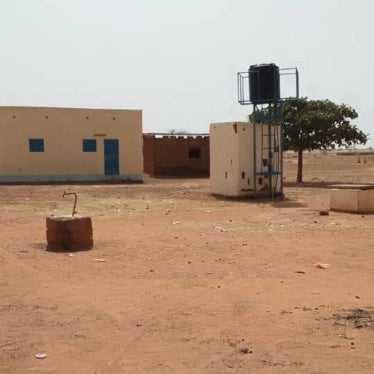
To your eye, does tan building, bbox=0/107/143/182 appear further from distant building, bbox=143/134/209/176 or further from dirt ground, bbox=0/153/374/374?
dirt ground, bbox=0/153/374/374

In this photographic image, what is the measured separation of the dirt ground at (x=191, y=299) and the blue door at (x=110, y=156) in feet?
64.2

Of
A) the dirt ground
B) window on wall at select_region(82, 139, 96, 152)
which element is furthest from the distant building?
the dirt ground

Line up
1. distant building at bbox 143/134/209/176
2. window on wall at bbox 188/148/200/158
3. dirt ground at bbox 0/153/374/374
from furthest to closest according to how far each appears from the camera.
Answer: window on wall at bbox 188/148/200/158, distant building at bbox 143/134/209/176, dirt ground at bbox 0/153/374/374

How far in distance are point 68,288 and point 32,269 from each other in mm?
1469

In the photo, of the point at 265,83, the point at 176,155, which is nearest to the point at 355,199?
the point at 265,83

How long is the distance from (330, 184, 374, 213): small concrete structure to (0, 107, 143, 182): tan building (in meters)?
18.7

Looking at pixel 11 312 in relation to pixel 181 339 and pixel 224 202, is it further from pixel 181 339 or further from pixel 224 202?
pixel 224 202

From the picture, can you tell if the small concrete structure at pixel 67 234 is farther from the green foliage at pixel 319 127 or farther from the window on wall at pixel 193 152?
the window on wall at pixel 193 152

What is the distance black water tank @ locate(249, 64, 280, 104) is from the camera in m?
22.1

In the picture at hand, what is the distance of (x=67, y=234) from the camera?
11.1 meters

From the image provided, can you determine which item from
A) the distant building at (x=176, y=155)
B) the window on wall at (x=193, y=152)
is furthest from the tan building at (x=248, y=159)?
the window on wall at (x=193, y=152)

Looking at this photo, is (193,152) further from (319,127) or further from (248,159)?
(248,159)

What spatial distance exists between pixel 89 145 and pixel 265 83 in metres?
14.6

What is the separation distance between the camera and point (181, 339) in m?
5.79
